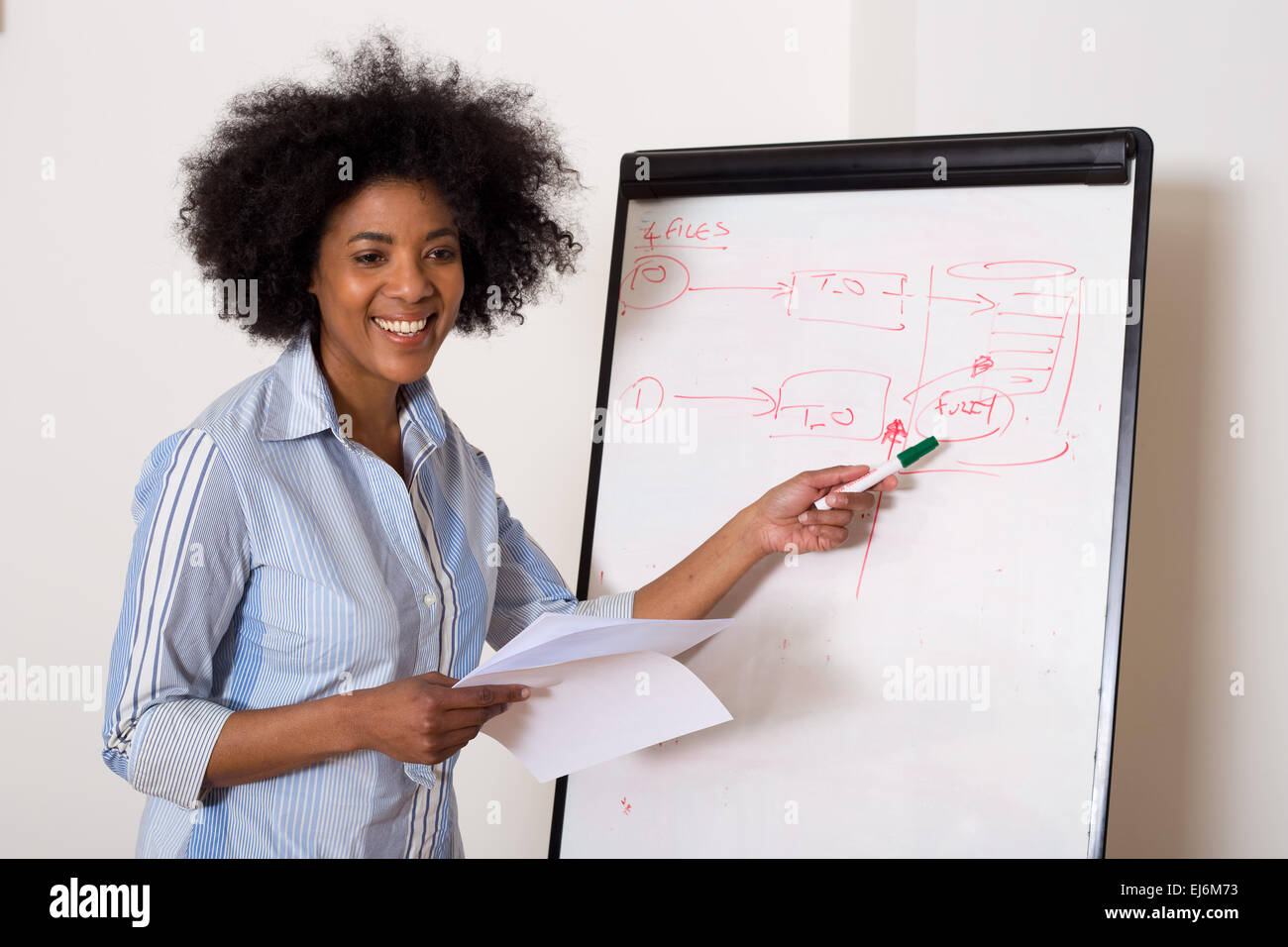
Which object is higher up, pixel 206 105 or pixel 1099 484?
pixel 206 105

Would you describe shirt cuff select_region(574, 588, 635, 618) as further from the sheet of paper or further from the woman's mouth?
the woman's mouth

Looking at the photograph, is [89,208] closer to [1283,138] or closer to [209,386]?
[209,386]

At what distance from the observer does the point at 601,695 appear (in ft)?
3.84

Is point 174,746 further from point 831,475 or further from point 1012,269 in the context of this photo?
point 1012,269

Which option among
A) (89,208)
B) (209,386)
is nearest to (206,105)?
(89,208)

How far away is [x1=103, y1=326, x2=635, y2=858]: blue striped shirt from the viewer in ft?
3.30

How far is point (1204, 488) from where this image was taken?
5.11 ft

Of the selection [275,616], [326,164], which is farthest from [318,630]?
[326,164]

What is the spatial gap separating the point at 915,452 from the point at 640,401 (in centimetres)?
40

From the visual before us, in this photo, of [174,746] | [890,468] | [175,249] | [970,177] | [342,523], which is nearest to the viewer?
[174,746]

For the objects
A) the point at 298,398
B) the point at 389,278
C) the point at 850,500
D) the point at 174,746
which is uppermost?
the point at 389,278

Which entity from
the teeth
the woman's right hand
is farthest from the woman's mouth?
the woman's right hand

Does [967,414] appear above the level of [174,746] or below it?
above
